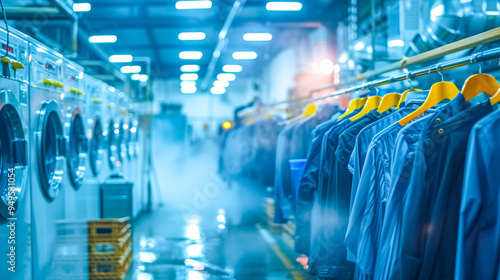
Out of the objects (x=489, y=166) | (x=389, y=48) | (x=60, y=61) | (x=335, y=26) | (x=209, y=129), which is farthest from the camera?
(x=209, y=129)

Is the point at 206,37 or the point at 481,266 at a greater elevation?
the point at 206,37

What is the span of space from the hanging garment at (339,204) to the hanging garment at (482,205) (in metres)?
1.03

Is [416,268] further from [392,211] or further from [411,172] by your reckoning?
[411,172]

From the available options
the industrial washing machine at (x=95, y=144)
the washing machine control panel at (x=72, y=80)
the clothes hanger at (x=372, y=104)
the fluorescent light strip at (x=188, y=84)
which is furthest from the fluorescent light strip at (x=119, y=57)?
the clothes hanger at (x=372, y=104)

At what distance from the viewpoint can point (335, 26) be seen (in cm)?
809

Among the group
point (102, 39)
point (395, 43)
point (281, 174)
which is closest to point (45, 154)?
point (281, 174)

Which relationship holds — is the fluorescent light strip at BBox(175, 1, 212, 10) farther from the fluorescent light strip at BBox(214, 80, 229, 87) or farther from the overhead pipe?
the fluorescent light strip at BBox(214, 80, 229, 87)

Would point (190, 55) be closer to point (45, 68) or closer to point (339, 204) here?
point (45, 68)

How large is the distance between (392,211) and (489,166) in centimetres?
41

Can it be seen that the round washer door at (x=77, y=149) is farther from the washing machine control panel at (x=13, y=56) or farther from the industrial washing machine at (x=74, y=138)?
the washing machine control panel at (x=13, y=56)

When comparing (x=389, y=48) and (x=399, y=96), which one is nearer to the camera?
(x=399, y=96)

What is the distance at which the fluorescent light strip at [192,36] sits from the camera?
10.5 m

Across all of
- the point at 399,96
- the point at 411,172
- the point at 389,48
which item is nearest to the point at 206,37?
the point at 389,48

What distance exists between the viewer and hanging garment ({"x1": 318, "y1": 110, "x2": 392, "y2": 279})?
8.23ft
